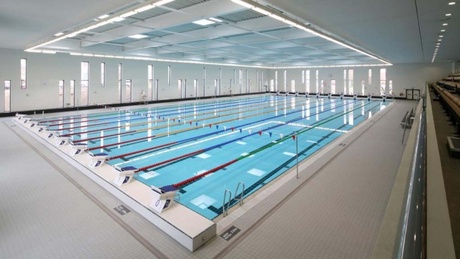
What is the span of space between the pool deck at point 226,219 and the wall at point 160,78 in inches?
413

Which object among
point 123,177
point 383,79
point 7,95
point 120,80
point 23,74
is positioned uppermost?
point 383,79

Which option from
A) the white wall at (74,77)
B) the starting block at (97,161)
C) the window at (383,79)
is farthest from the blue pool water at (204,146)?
the window at (383,79)

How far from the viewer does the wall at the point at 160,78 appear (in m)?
13.7

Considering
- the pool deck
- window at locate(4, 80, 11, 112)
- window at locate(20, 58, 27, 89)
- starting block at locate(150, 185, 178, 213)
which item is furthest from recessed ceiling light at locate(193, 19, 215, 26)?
window at locate(4, 80, 11, 112)

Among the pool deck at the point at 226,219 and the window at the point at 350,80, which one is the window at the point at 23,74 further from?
the window at the point at 350,80

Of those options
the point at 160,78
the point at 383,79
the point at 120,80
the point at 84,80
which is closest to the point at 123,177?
the point at 84,80

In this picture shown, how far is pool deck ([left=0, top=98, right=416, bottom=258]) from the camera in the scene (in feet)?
9.52

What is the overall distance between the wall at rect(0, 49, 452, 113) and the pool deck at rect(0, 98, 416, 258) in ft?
34.4

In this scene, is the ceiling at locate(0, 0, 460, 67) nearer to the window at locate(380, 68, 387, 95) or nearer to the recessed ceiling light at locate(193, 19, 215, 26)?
the recessed ceiling light at locate(193, 19, 215, 26)

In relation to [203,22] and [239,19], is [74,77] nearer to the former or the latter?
[203,22]

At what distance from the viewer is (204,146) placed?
834 centimetres

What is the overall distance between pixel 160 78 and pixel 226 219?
1827cm

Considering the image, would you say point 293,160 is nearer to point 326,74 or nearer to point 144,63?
point 144,63

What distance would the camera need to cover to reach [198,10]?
6.98 meters
